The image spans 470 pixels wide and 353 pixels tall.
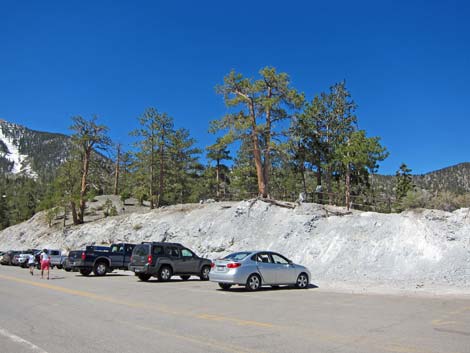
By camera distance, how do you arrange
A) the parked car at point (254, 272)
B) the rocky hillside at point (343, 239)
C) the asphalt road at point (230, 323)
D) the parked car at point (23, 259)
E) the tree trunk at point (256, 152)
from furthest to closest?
the parked car at point (23, 259), the tree trunk at point (256, 152), the rocky hillside at point (343, 239), the parked car at point (254, 272), the asphalt road at point (230, 323)

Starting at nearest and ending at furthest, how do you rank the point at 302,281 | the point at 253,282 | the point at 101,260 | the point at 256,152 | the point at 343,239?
the point at 253,282 → the point at 302,281 → the point at 343,239 → the point at 101,260 → the point at 256,152

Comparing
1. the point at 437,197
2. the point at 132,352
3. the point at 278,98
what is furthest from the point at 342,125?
the point at 132,352

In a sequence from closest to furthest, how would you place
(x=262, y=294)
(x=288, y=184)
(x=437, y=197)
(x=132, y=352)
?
(x=132, y=352)
(x=262, y=294)
(x=437, y=197)
(x=288, y=184)

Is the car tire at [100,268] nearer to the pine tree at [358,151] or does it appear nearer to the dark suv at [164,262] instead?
the dark suv at [164,262]

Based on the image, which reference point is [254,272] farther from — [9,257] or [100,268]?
[9,257]

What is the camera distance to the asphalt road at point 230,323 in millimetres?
7105

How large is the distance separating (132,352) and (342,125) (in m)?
37.2

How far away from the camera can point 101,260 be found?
85.0 ft

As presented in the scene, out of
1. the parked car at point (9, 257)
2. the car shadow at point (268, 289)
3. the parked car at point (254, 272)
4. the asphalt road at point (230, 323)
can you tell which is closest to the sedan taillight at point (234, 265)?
the parked car at point (254, 272)

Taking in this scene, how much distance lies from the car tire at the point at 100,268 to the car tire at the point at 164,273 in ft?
21.4

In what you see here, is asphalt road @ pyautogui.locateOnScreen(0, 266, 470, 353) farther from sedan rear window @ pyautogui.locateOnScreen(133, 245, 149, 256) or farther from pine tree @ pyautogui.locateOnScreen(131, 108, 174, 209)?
pine tree @ pyautogui.locateOnScreen(131, 108, 174, 209)

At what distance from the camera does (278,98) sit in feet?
110

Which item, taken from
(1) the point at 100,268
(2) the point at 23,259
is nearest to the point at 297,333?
(1) the point at 100,268

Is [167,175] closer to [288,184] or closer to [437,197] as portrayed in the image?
[288,184]
